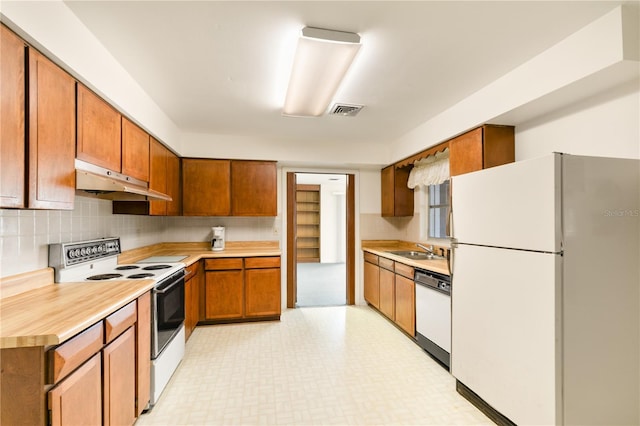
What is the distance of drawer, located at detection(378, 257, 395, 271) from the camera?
142 inches

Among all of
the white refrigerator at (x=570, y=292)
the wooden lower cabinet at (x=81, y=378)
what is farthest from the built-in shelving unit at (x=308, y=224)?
the white refrigerator at (x=570, y=292)

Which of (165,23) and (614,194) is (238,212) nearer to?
(165,23)

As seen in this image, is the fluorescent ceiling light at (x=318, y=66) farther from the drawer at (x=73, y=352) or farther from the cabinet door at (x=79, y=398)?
the cabinet door at (x=79, y=398)

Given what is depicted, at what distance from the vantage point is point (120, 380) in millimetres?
1605

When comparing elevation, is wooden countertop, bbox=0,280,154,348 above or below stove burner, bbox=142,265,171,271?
above

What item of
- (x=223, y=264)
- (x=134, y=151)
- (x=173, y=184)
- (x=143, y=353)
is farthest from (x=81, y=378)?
(x=173, y=184)

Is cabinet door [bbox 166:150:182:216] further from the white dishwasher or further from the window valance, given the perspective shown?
the window valance

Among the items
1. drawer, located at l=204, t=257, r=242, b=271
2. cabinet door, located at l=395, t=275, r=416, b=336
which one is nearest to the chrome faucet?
cabinet door, located at l=395, t=275, r=416, b=336

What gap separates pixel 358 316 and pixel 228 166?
2.65 meters

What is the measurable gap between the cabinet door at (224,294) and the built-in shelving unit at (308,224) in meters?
5.02

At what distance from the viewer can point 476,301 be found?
2.04 m

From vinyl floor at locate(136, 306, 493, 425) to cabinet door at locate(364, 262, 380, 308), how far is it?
2.05 feet

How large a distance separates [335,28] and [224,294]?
3.06 meters

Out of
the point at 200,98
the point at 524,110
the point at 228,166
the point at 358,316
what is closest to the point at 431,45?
the point at 524,110
